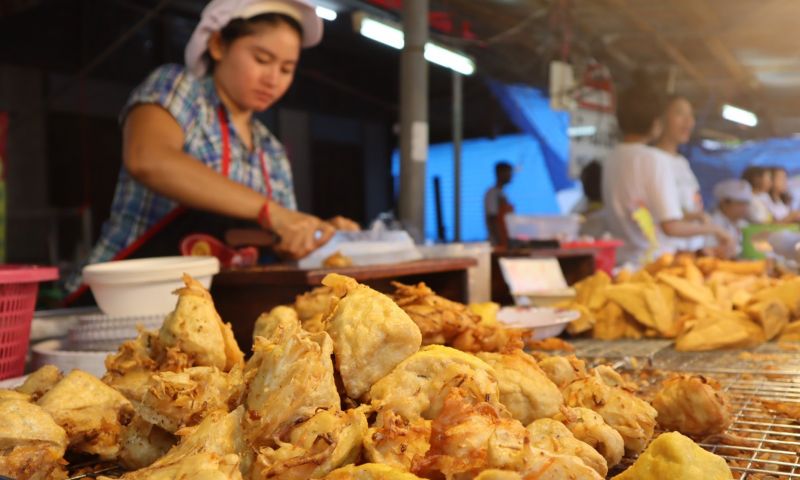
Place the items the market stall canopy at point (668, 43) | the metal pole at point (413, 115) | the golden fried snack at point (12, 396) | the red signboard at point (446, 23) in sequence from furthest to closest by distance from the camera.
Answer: the market stall canopy at point (668, 43) → the red signboard at point (446, 23) → the metal pole at point (413, 115) → the golden fried snack at point (12, 396)

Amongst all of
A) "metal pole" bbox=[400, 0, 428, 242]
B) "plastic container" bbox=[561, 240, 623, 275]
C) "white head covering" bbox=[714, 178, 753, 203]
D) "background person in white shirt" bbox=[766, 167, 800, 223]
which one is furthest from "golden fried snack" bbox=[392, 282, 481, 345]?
"background person in white shirt" bbox=[766, 167, 800, 223]

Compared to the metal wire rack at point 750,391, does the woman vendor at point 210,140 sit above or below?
above

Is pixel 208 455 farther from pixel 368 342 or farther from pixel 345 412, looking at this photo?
pixel 368 342

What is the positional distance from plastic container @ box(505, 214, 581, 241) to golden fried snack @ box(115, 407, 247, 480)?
3.17 metres

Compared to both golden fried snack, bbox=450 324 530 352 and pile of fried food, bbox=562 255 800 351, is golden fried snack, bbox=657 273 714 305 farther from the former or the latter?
golden fried snack, bbox=450 324 530 352

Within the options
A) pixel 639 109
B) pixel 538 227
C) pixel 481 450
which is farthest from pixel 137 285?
pixel 639 109

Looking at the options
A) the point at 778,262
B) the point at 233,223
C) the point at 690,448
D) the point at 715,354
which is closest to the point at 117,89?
the point at 233,223

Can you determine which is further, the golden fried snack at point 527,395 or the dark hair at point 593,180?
the dark hair at point 593,180

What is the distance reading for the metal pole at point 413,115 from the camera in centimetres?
453

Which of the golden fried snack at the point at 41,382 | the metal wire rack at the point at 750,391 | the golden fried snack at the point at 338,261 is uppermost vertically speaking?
the golden fried snack at the point at 338,261

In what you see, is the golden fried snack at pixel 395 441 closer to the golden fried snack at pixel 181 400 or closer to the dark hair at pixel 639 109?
the golden fried snack at pixel 181 400

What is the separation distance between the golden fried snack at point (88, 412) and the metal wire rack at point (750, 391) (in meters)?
1.03

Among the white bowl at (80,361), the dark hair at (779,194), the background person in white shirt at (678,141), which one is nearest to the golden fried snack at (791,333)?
the white bowl at (80,361)

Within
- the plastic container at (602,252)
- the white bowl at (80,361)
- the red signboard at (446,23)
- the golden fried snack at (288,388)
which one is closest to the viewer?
the golden fried snack at (288,388)
